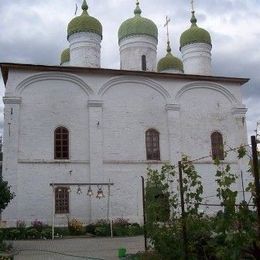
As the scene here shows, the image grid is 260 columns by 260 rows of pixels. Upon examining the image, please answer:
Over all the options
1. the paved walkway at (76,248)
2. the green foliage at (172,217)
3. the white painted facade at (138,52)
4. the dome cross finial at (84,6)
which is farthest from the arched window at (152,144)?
the green foliage at (172,217)

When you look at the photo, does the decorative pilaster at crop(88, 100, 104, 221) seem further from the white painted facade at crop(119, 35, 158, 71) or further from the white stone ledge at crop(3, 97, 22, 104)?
the white painted facade at crop(119, 35, 158, 71)

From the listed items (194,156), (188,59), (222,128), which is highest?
(188,59)

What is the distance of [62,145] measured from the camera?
20.9 metres

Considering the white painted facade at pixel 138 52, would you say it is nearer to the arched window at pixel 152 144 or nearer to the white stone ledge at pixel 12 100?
the arched window at pixel 152 144

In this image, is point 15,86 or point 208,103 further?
point 208,103

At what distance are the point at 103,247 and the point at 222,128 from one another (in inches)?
443

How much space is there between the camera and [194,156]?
22.8 m

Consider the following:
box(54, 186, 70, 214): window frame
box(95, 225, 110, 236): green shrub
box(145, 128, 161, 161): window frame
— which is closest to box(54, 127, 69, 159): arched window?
box(54, 186, 70, 214): window frame

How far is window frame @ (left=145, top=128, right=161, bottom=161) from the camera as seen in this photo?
871 inches

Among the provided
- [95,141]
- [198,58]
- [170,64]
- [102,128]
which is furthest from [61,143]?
[170,64]

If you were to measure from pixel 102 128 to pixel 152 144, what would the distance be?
2.72 metres

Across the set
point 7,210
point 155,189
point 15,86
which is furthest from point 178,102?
point 155,189

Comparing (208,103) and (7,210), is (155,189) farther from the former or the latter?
(208,103)

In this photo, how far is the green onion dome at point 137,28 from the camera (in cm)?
2659
